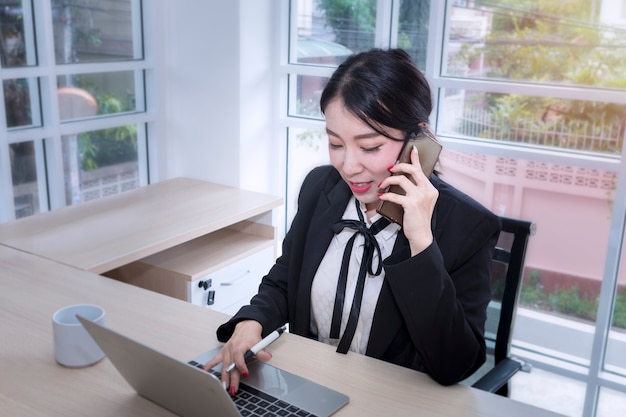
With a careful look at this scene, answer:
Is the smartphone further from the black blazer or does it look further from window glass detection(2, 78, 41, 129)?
window glass detection(2, 78, 41, 129)

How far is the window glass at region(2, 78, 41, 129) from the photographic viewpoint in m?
2.62

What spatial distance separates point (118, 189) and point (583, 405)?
2.20 m

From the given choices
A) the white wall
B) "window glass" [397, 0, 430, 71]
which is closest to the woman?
"window glass" [397, 0, 430, 71]

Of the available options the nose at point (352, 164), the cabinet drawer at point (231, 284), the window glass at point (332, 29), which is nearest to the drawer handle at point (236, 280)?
the cabinet drawer at point (231, 284)

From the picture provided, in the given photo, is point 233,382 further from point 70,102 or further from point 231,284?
point 70,102

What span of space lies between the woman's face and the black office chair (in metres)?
0.52

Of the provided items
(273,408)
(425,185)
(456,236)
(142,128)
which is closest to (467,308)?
(456,236)

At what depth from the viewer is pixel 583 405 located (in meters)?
2.77

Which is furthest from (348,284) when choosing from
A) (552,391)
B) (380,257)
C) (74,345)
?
(552,391)

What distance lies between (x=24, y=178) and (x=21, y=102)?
300 millimetres

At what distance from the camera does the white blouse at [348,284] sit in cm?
154

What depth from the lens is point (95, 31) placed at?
2932 mm

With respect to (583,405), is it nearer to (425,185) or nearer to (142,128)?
(425,185)

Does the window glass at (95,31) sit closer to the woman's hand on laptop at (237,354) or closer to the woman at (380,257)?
the woman at (380,257)
